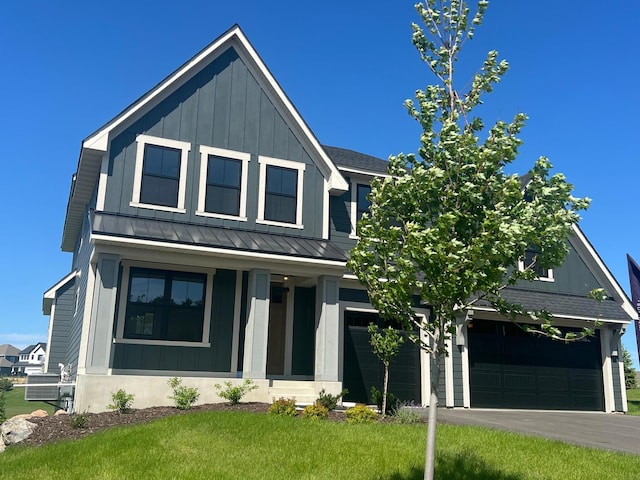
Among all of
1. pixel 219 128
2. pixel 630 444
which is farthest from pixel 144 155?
pixel 630 444

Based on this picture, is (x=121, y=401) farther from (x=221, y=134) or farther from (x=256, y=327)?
(x=221, y=134)

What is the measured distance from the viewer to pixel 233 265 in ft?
48.4

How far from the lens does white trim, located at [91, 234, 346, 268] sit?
1315 cm

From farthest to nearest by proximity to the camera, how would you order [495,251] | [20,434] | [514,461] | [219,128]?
[219,128], [20,434], [514,461], [495,251]

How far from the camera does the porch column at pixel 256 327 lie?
559 inches

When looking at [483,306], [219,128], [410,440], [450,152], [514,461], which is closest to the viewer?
[450,152]

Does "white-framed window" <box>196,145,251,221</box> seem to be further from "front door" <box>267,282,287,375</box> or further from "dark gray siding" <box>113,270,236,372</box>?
"front door" <box>267,282,287,375</box>

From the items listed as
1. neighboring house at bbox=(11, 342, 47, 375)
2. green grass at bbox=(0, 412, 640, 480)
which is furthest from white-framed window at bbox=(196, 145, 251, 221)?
neighboring house at bbox=(11, 342, 47, 375)

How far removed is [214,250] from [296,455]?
20.7ft

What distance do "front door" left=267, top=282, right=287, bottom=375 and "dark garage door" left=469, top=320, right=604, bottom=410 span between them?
231 inches

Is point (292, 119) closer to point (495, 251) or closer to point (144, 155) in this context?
point (144, 155)

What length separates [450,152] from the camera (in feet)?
21.3

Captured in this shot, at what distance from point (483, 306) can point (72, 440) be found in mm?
11550

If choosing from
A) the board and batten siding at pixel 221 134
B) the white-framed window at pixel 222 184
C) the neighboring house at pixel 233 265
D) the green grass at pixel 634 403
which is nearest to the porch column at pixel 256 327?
the neighboring house at pixel 233 265
